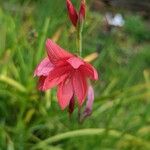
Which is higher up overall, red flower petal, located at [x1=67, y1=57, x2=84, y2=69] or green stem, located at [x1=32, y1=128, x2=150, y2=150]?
red flower petal, located at [x1=67, y1=57, x2=84, y2=69]

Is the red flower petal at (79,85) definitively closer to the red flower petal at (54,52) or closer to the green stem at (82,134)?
the red flower petal at (54,52)

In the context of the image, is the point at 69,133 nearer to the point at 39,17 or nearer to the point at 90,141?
the point at 90,141

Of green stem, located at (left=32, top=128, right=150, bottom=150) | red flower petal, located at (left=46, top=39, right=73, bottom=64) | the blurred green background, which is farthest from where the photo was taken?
the blurred green background

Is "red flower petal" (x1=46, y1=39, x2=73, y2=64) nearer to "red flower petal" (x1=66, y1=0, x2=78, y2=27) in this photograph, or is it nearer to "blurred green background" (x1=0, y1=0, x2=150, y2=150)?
"red flower petal" (x1=66, y1=0, x2=78, y2=27)

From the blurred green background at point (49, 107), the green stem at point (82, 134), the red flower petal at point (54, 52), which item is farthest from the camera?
the blurred green background at point (49, 107)

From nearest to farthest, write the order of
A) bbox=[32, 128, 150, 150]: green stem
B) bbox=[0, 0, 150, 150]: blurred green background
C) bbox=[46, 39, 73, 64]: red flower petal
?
bbox=[46, 39, 73, 64]: red flower petal → bbox=[32, 128, 150, 150]: green stem → bbox=[0, 0, 150, 150]: blurred green background

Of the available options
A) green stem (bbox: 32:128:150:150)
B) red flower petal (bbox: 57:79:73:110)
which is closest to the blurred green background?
green stem (bbox: 32:128:150:150)

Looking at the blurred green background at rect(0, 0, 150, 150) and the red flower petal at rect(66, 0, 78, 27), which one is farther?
the blurred green background at rect(0, 0, 150, 150)

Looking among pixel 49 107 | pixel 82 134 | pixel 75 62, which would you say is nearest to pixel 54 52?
pixel 75 62

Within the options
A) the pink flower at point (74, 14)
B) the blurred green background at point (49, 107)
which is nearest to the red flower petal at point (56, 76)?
the pink flower at point (74, 14)
